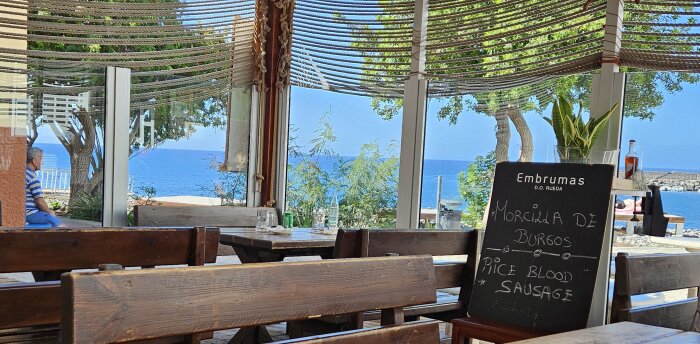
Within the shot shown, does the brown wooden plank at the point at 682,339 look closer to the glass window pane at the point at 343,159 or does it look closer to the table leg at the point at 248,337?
the table leg at the point at 248,337

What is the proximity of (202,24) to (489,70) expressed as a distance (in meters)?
2.27

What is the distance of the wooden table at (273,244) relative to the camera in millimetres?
4039

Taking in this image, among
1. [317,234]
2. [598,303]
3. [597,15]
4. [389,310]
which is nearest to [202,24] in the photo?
[317,234]

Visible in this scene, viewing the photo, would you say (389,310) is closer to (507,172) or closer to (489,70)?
(507,172)

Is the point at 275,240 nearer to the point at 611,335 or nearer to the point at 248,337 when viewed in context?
the point at 248,337

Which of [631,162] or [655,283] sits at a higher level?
[631,162]

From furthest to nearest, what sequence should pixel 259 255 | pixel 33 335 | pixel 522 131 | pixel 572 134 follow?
pixel 522 131 < pixel 259 255 < pixel 572 134 < pixel 33 335

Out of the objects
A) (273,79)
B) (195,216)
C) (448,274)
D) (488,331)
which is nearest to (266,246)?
(448,274)

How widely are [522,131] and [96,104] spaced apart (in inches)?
112

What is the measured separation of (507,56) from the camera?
4641 mm

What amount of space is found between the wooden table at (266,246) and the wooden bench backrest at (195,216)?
53 cm

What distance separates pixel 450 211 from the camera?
16.6ft

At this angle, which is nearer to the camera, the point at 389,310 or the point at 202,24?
the point at 389,310

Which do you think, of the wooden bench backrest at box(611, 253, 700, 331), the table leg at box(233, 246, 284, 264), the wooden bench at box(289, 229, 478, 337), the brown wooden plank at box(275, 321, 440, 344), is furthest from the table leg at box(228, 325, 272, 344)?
the brown wooden plank at box(275, 321, 440, 344)
